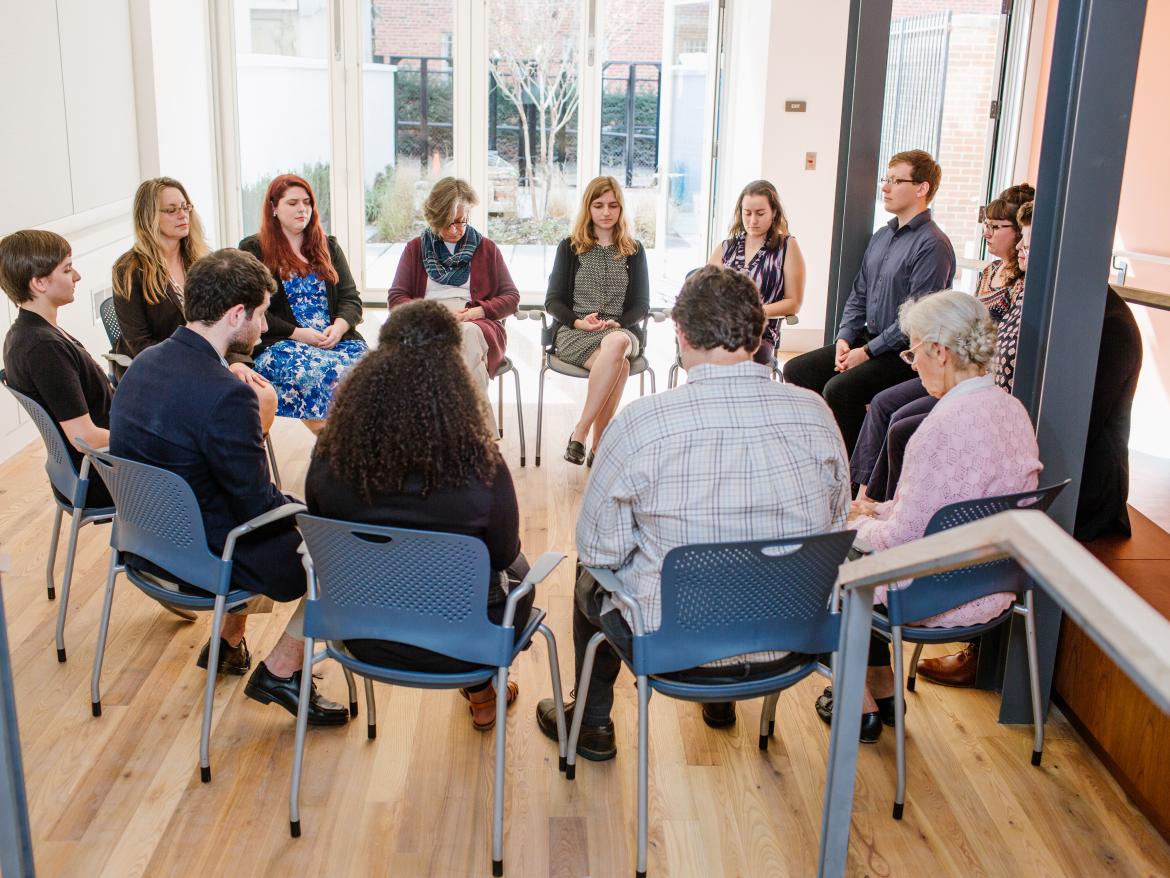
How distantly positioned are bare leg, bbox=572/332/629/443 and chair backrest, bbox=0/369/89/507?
2373 millimetres

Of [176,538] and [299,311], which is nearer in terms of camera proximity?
[176,538]

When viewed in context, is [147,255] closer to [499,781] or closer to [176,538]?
[176,538]

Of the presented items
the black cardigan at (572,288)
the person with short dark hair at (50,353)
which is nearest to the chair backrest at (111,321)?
the person with short dark hair at (50,353)

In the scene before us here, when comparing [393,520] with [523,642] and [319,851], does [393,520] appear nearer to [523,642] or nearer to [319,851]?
[523,642]

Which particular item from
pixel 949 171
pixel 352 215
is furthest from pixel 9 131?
pixel 949 171

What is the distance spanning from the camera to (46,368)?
10.3 ft

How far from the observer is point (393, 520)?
2.36 meters

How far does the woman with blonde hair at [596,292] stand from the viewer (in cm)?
509

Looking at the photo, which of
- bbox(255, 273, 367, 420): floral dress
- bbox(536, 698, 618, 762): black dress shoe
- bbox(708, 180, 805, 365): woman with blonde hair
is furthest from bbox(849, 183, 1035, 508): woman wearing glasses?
bbox(255, 273, 367, 420): floral dress

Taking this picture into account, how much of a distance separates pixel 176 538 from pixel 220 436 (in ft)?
0.85

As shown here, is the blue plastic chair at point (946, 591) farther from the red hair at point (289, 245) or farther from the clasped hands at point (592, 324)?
the red hair at point (289, 245)

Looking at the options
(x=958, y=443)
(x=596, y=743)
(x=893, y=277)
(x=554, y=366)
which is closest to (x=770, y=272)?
(x=893, y=277)

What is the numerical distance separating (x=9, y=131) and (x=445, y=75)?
12.6ft

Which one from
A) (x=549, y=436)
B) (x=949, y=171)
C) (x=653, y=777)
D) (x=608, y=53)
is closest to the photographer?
(x=653, y=777)
